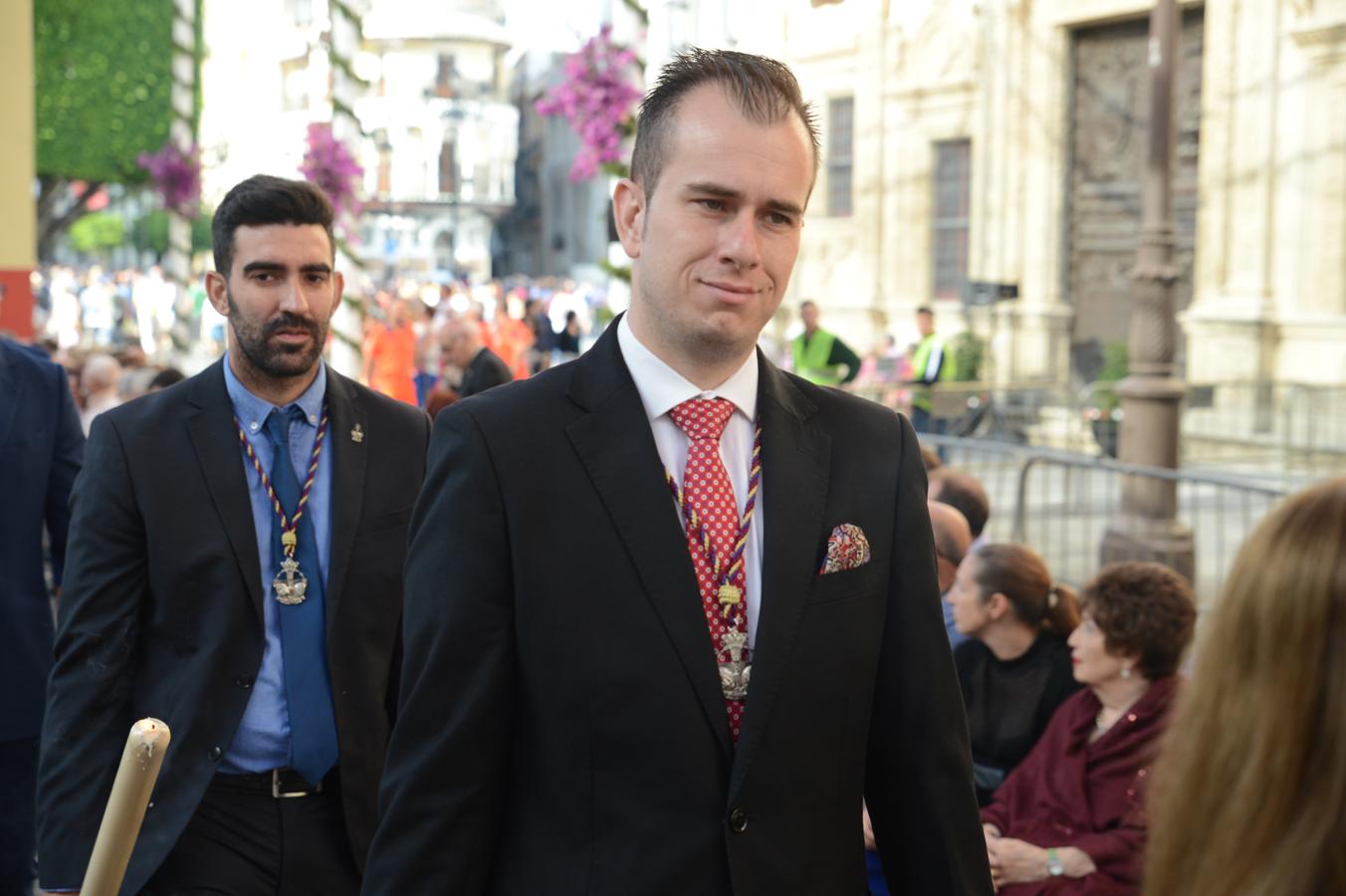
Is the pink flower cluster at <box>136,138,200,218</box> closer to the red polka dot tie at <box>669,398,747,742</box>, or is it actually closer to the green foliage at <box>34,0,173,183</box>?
the green foliage at <box>34,0,173,183</box>

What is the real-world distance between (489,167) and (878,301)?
6800 cm

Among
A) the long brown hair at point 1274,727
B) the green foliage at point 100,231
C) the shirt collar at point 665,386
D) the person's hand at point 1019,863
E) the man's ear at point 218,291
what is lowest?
the person's hand at point 1019,863

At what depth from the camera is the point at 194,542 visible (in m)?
3.68

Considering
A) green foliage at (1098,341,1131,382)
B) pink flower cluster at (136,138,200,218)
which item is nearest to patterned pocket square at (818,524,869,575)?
pink flower cluster at (136,138,200,218)

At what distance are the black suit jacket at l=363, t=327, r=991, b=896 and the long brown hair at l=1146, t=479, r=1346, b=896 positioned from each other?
33.3 inches

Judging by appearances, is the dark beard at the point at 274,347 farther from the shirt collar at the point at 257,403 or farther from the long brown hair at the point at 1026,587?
the long brown hair at the point at 1026,587

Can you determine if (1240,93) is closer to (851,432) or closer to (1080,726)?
(1080,726)

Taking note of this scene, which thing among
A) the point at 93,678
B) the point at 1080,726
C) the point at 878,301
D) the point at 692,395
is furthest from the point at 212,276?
the point at 878,301

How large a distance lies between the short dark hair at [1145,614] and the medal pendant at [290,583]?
2270mm

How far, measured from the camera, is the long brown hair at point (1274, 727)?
5.13 ft

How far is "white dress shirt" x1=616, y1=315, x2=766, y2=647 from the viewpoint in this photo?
2578mm

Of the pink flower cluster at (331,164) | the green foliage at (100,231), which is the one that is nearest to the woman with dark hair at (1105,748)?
the pink flower cluster at (331,164)

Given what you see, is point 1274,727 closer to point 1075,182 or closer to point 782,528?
point 782,528

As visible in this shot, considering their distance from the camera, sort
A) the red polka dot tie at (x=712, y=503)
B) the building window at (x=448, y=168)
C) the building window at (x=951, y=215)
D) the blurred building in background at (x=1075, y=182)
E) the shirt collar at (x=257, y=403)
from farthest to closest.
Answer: the building window at (x=448, y=168), the building window at (x=951, y=215), the blurred building in background at (x=1075, y=182), the shirt collar at (x=257, y=403), the red polka dot tie at (x=712, y=503)
